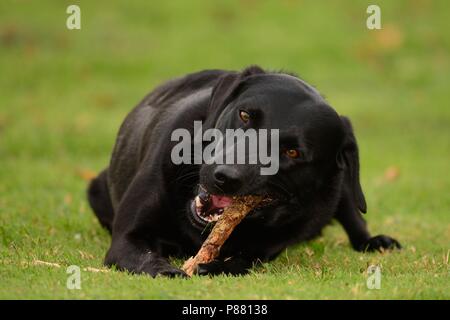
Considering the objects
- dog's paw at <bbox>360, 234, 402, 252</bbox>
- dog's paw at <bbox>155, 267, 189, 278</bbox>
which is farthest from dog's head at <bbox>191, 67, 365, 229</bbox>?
dog's paw at <bbox>360, 234, 402, 252</bbox>

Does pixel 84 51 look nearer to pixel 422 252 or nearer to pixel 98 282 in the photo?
pixel 422 252

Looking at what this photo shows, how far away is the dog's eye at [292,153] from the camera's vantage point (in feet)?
15.8

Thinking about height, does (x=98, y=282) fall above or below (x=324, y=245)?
above

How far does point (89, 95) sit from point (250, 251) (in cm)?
877

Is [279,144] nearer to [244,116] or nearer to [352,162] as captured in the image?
[244,116]

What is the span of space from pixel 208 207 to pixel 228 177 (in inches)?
21.4

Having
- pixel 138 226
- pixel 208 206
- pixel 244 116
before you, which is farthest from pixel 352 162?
pixel 138 226

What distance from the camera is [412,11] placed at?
709 inches

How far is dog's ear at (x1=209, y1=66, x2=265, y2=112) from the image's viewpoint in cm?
517

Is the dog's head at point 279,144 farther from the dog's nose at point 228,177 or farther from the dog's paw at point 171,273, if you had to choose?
the dog's paw at point 171,273

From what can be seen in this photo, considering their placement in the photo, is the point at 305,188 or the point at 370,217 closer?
the point at 305,188

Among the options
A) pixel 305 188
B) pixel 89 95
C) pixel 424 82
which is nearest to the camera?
pixel 305 188

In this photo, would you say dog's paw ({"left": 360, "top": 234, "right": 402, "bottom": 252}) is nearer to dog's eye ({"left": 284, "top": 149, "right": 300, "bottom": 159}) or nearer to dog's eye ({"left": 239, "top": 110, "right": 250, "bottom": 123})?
dog's eye ({"left": 284, "top": 149, "right": 300, "bottom": 159})

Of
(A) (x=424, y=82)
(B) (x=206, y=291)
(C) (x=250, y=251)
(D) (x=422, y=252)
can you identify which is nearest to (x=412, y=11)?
(A) (x=424, y=82)
